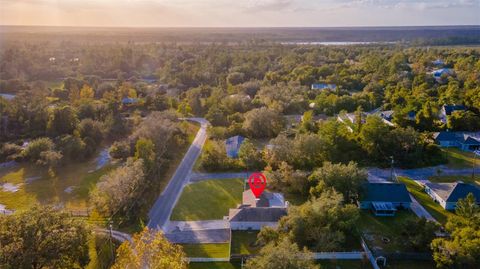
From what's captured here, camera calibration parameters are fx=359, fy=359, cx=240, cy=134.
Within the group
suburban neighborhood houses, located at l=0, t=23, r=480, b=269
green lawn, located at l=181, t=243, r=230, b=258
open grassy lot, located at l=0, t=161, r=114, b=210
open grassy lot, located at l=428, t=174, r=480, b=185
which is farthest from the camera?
open grassy lot, located at l=428, t=174, r=480, b=185

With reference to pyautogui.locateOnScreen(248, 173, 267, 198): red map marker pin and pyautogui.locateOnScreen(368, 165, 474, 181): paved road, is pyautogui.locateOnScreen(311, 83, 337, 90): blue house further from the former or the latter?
pyautogui.locateOnScreen(248, 173, 267, 198): red map marker pin

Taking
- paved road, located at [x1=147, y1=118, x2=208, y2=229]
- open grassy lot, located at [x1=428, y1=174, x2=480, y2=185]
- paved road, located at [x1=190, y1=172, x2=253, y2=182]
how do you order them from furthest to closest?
paved road, located at [x1=190, y1=172, x2=253, y2=182] → open grassy lot, located at [x1=428, y1=174, x2=480, y2=185] → paved road, located at [x1=147, y1=118, x2=208, y2=229]

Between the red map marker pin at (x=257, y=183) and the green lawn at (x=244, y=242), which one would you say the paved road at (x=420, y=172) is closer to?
the red map marker pin at (x=257, y=183)

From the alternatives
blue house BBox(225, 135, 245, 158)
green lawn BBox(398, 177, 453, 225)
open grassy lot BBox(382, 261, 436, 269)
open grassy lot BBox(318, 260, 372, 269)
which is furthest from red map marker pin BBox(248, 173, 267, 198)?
green lawn BBox(398, 177, 453, 225)

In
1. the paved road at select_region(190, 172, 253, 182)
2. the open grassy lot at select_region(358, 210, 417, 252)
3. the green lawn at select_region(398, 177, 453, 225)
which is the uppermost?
the paved road at select_region(190, 172, 253, 182)

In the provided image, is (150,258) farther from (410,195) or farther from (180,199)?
(410,195)

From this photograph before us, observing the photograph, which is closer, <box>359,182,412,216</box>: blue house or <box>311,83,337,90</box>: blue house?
<box>359,182,412,216</box>: blue house

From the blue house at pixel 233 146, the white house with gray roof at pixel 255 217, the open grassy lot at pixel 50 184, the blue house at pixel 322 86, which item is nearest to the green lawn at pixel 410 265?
the white house with gray roof at pixel 255 217
